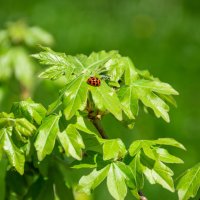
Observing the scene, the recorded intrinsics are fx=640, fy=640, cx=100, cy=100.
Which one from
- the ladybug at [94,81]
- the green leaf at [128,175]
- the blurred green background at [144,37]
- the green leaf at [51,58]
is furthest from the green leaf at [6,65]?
the green leaf at [128,175]

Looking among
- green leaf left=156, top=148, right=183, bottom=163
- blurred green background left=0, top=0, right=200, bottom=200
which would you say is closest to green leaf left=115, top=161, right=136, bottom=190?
green leaf left=156, top=148, right=183, bottom=163

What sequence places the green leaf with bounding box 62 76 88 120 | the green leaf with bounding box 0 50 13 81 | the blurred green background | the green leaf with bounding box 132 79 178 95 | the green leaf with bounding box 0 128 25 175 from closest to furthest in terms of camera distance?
1. the green leaf with bounding box 62 76 88 120
2. the green leaf with bounding box 0 128 25 175
3. the green leaf with bounding box 132 79 178 95
4. the green leaf with bounding box 0 50 13 81
5. the blurred green background

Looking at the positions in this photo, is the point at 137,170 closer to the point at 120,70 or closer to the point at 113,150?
the point at 113,150

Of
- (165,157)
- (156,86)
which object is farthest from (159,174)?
(156,86)

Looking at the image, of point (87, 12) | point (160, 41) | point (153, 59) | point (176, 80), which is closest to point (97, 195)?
point (176, 80)

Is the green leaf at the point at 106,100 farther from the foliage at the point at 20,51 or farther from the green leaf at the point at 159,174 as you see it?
the foliage at the point at 20,51

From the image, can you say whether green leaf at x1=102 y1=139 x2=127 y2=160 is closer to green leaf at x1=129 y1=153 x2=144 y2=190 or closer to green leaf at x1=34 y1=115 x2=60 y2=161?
green leaf at x1=129 y1=153 x2=144 y2=190

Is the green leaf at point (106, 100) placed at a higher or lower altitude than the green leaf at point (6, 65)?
higher
